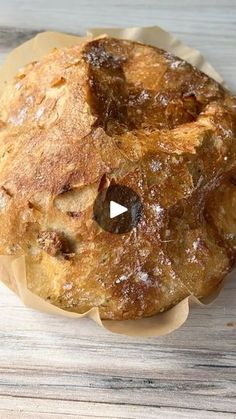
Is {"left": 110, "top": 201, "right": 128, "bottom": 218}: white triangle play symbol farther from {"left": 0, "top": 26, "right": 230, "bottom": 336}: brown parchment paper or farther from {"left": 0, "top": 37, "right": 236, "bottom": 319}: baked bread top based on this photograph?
{"left": 0, "top": 26, "right": 230, "bottom": 336}: brown parchment paper

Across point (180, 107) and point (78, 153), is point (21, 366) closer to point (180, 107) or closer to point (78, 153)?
point (78, 153)

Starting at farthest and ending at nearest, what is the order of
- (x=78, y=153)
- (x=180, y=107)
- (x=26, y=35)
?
(x=26, y=35), (x=180, y=107), (x=78, y=153)

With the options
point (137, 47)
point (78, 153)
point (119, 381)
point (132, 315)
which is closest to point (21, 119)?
point (78, 153)
